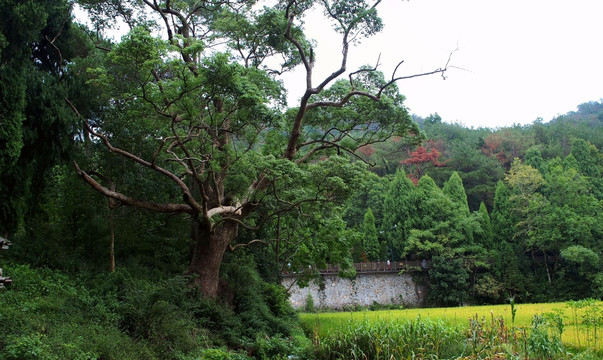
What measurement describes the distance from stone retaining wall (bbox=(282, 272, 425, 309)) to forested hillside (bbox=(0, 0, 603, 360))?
859 centimetres

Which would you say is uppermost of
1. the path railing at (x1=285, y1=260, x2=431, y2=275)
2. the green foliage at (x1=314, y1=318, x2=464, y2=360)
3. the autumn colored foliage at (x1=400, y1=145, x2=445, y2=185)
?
the autumn colored foliage at (x1=400, y1=145, x2=445, y2=185)

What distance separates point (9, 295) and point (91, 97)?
4269 millimetres

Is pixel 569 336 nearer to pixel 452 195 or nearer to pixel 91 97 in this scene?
pixel 91 97

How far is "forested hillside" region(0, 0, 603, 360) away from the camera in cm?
813

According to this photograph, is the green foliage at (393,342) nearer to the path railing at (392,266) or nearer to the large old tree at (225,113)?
the large old tree at (225,113)

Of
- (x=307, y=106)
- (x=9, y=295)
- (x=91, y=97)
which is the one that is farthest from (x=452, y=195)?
(x=9, y=295)

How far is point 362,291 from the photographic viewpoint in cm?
2658

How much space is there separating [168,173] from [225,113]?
176cm

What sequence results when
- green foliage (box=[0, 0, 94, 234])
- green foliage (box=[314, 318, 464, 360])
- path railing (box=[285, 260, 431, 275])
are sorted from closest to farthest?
green foliage (box=[0, 0, 94, 234]) < green foliage (box=[314, 318, 464, 360]) < path railing (box=[285, 260, 431, 275])

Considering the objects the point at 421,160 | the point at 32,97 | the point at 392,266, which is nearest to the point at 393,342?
the point at 32,97

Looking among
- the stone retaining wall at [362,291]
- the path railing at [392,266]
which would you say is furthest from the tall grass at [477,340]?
the path railing at [392,266]

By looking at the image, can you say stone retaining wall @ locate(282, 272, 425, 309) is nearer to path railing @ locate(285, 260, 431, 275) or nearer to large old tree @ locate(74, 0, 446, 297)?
path railing @ locate(285, 260, 431, 275)

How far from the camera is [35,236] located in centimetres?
1189

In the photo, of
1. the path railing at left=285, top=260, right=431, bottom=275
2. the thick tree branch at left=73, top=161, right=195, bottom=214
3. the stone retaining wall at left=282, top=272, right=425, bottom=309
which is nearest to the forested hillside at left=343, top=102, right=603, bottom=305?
the path railing at left=285, top=260, right=431, bottom=275
